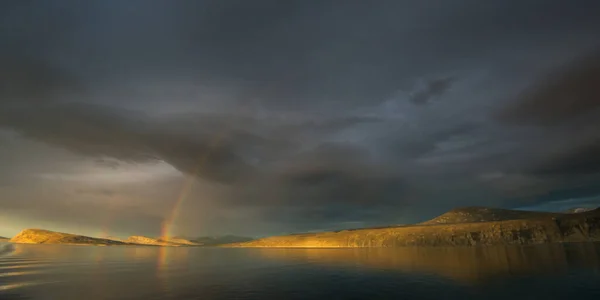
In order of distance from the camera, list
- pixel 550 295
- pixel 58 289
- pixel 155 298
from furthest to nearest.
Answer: pixel 58 289, pixel 155 298, pixel 550 295

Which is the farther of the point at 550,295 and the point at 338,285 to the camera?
the point at 338,285

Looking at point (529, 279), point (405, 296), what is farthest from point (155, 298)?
point (529, 279)

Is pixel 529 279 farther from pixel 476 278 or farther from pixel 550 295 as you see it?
pixel 550 295

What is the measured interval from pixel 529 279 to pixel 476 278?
914 centimetres

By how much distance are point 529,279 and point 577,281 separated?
7160 millimetres

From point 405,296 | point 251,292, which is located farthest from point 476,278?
point 251,292

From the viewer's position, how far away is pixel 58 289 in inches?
2322

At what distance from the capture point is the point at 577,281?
2245 inches

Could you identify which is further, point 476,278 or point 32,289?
point 476,278

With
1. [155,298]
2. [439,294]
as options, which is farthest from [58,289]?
[439,294]

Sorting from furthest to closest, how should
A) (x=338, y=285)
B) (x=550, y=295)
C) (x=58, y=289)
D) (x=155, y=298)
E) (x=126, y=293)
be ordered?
(x=338, y=285), (x=58, y=289), (x=126, y=293), (x=155, y=298), (x=550, y=295)

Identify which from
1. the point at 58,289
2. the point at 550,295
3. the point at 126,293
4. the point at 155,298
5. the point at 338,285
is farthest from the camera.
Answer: the point at 338,285

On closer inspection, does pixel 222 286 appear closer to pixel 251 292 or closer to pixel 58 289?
pixel 251 292

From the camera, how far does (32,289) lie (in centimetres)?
5897
